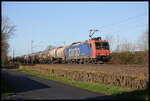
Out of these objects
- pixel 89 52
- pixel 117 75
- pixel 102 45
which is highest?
pixel 102 45

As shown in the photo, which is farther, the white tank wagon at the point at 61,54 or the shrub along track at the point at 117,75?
the white tank wagon at the point at 61,54

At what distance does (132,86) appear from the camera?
12.8 meters

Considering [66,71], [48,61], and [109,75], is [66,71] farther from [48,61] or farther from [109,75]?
[48,61]

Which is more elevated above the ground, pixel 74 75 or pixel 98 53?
pixel 98 53

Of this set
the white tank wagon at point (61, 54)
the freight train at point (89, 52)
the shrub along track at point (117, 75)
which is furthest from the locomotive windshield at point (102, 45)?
the white tank wagon at point (61, 54)

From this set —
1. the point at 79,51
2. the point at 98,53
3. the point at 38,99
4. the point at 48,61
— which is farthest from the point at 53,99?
the point at 48,61

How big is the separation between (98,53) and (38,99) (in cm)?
1861

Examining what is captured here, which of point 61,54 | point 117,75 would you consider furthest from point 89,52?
point 117,75

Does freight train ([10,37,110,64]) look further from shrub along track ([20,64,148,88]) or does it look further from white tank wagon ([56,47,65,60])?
shrub along track ([20,64,148,88])

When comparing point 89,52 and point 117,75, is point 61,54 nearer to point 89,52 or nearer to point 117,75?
point 89,52

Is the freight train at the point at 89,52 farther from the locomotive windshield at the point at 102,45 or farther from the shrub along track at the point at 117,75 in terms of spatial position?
the shrub along track at the point at 117,75

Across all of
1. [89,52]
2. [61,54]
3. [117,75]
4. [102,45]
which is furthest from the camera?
[61,54]

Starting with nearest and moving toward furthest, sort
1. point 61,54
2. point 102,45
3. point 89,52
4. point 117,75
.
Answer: point 117,75 < point 89,52 < point 102,45 < point 61,54

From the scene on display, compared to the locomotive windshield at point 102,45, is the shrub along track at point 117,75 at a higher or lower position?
lower
